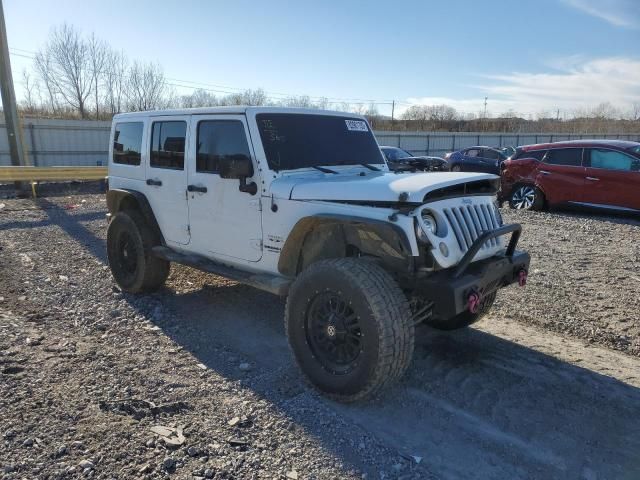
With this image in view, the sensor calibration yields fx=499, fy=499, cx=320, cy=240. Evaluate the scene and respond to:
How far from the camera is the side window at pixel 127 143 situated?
5.64 metres

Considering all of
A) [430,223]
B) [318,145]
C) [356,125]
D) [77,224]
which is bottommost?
[77,224]

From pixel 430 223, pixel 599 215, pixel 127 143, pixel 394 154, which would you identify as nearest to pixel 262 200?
pixel 430 223

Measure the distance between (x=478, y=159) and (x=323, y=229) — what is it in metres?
16.8

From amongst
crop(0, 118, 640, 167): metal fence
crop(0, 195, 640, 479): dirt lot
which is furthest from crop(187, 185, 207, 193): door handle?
crop(0, 118, 640, 167): metal fence

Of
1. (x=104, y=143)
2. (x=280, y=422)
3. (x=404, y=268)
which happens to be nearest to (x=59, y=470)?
(x=280, y=422)

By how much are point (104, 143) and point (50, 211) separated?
11.5 meters

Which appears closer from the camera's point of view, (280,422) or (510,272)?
(280,422)

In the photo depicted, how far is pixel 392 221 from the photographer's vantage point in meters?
3.28

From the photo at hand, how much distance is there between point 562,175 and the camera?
1118 cm

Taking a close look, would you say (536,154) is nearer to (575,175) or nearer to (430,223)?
(575,175)

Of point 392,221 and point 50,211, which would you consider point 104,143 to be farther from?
point 392,221

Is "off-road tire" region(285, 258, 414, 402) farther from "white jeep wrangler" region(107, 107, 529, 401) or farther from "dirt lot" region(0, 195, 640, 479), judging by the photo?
"dirt lot" region(0, 195, 640, 479)

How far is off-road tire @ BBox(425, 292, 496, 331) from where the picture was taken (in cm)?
433

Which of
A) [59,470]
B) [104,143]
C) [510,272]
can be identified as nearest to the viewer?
[59,470]
